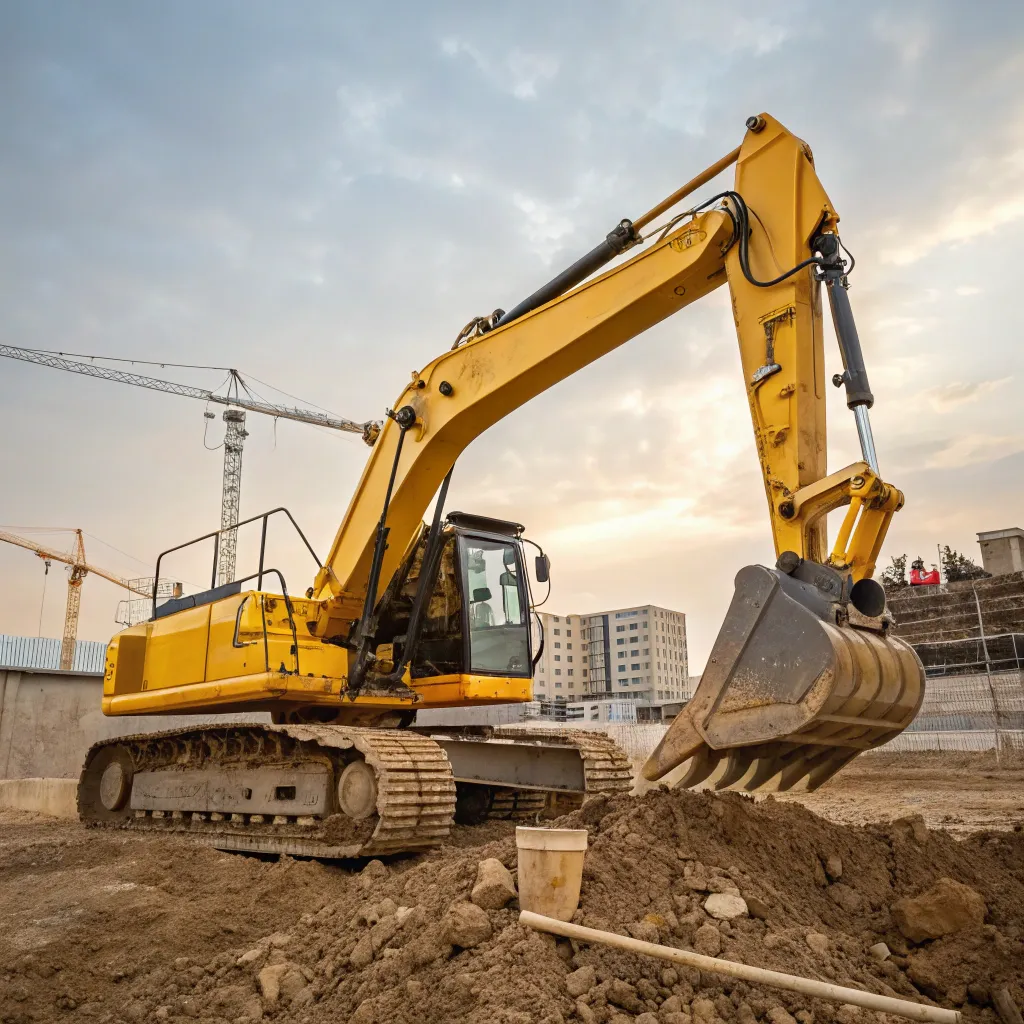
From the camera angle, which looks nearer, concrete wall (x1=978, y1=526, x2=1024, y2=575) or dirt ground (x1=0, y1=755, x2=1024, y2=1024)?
dirt ground (x1=0, y1=755, x2=1024, y2=1024)

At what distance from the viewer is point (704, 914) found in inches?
137

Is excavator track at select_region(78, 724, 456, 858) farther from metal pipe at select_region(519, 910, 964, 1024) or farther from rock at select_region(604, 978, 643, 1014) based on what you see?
rock at select_region(604, 978, 643, 1014)

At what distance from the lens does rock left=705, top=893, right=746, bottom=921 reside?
3.47 m

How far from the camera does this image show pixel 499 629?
7801 millimetres

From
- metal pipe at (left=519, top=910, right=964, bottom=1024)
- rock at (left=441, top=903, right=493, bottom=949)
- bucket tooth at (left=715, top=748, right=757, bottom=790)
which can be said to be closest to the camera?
metal pipe at (left=519, top=910, right=964, bottom=1024)

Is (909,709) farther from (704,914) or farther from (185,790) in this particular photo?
(185,790)

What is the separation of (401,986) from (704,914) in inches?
47.5

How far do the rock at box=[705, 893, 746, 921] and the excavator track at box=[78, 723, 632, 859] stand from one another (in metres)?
2.77

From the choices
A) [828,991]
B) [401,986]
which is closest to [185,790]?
[401,986]

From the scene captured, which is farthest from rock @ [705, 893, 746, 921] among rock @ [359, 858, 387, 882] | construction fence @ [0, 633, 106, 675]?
construction fence @ [0, 633, 106, 675]


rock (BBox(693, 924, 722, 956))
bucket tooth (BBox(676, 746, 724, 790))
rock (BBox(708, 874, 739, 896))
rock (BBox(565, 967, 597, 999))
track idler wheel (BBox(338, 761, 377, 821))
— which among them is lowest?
rock (BBox(565, 967, 597, 999))

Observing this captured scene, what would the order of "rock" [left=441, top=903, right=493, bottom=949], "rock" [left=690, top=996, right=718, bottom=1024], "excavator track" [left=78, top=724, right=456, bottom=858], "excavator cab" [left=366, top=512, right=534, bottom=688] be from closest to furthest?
"rock" [left=690, top=996, right=718, bottom=1024]
"rock" [left=441, top=903, right=493, bottom=949]
"excavator track" [left=78, top=724, right=456, bottom=858]
"excavator cab" [left=366, top=512, right=534, bottom=688]

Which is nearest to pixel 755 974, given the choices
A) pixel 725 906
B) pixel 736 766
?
pixel 725 906

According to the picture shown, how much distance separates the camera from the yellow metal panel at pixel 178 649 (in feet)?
25.1
